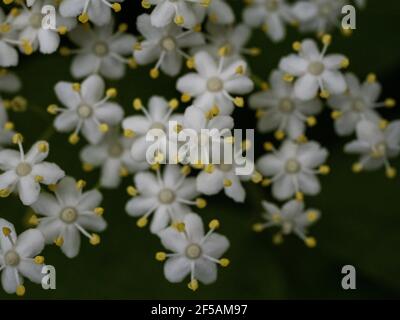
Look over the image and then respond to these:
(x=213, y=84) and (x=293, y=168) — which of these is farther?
(x=293, y=168)

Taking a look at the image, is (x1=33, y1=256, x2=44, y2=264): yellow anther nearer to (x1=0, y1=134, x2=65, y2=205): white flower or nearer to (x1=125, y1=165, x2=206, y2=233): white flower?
(x1=0, y1=134, x2=65, y2=205): white flower

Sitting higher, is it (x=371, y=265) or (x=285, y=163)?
(x=285, y=163)

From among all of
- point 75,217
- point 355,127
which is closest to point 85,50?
point 75,217

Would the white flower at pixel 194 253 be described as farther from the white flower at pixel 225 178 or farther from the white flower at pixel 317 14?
the white flower at pixel 317 14

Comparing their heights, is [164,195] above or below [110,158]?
below

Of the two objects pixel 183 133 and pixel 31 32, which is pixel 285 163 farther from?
pixel 31 32

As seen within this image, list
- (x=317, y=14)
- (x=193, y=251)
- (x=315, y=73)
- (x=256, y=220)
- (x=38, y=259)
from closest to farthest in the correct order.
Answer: (x=38, y=259)
(x=193, y=251)
(x=315, y=73)
(x=256, y=220)
(x=317, y=14)

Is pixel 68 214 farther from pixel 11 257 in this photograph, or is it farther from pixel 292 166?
pixel 292 166

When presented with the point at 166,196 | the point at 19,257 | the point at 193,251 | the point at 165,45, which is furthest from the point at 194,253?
the point at 165,45
